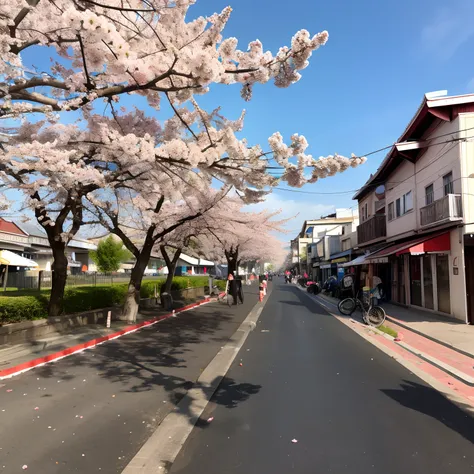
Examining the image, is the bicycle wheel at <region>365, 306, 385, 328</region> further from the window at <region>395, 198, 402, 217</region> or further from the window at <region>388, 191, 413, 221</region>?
the window at <region>395, 198, 402, 217</region>

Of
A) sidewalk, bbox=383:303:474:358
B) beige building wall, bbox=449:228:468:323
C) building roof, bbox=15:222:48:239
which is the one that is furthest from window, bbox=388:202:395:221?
building roof, bbox=15:222:48:239

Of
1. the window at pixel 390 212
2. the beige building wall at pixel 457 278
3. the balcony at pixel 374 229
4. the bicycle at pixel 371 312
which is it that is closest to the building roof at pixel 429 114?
the window at pixel 390 212

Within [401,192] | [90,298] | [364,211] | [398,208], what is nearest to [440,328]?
[401,192]

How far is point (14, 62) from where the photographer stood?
5633mm

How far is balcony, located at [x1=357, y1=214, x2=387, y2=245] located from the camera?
24672mm

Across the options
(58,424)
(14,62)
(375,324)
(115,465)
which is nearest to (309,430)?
(115,465)

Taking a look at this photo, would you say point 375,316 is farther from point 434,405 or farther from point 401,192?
point 401,192

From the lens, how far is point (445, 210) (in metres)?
14.6

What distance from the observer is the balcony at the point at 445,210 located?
14.1 metres

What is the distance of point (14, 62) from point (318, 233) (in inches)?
2921

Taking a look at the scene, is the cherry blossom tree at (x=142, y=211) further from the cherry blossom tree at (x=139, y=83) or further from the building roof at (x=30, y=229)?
the building roof at (x=30, y=229)

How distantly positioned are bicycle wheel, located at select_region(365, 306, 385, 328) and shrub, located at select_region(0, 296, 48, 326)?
10631mm

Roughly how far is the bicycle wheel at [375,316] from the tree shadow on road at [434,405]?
300 inches

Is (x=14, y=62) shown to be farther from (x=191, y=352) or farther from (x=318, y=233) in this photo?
(x=318, y=233)
